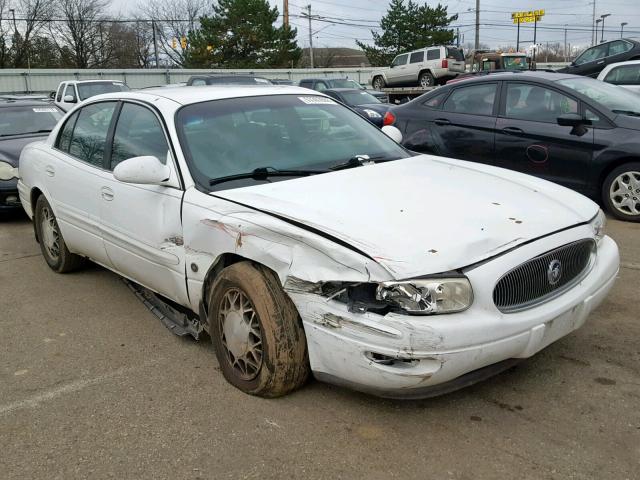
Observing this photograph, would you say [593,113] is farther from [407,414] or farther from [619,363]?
[407,414]

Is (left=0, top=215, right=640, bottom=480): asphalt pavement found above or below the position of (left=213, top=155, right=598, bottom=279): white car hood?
below

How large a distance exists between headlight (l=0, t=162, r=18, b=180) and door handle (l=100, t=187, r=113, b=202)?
399cm

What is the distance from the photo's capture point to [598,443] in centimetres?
258

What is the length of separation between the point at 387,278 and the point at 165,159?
69.4 inches

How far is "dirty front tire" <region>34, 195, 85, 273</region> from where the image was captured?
5.07 metres

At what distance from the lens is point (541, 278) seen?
2.82 metres

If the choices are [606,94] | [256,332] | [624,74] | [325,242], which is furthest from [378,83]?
[325,242]

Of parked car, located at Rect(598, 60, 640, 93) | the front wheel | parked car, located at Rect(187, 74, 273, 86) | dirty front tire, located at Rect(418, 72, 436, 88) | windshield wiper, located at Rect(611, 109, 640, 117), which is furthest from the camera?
dirty front tire, located at Rect(418, 72, 436, 88)

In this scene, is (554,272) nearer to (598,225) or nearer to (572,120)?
(598,225)

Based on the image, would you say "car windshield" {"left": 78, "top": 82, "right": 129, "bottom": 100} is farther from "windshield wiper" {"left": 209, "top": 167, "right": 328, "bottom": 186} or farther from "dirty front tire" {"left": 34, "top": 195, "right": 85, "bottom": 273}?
"windshield wiper" {"left": 209, "top": 167, "right": 328, "bottom": 186}

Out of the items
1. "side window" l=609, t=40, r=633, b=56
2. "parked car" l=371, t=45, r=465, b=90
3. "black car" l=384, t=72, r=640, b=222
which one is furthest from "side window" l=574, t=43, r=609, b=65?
"parked car" l=371, t=45, r=465, b=90

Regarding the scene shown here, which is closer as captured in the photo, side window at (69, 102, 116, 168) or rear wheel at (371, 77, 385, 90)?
side window at (69, 102, 116, 168)

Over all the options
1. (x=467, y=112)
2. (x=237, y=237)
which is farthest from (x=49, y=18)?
(x=237, y=237)

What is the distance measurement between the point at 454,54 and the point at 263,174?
27147 millimetres
